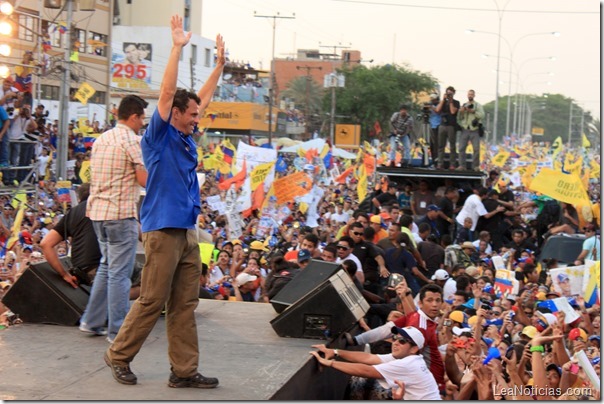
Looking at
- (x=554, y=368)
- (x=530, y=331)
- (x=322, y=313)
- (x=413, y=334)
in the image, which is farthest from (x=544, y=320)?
(x=322, y=313)

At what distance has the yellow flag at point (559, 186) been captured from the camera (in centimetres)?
1669

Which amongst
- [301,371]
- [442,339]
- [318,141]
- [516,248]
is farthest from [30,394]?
[318,141]

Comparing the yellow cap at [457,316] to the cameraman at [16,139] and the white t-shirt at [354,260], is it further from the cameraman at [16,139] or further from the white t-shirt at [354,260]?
the cameraman at [16,139]

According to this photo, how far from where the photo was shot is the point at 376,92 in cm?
8200

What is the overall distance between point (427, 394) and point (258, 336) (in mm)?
1424

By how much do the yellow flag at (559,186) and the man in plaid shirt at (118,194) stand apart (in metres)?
11.1

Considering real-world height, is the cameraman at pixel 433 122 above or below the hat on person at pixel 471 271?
above

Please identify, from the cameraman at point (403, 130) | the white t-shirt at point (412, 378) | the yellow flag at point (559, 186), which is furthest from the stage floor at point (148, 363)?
the cameraman at point (403, 130)

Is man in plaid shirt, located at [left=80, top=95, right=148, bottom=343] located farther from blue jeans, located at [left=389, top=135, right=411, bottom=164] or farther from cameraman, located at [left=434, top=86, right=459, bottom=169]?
blue jeans, located at [left=389, top=135, right=411, bottom=164]

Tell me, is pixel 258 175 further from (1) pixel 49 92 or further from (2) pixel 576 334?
(1) pixel 49 92

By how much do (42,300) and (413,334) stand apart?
2723 millimetres

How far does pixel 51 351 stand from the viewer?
6.63 metres

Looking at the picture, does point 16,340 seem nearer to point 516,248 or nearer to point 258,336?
point 258,336

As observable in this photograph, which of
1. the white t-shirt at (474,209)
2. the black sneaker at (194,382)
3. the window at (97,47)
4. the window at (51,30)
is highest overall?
the window at (97,47)
